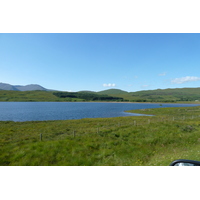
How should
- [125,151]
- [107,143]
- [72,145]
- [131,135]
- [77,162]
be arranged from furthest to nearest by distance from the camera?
1. [131,135]
2. [107,143]
3. [72,145]
4. [125,151]
5. [77,162]

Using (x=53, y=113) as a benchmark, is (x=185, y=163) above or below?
above

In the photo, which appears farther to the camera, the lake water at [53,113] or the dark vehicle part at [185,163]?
the lake water at [53,113]

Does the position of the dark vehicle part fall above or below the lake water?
above

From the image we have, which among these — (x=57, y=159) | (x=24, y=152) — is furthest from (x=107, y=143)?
(x=24, y=152)

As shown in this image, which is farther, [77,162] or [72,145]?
[72,145]

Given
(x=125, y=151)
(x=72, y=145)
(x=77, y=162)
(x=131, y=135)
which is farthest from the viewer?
(x=131, y=135)

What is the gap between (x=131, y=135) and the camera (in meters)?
21.3

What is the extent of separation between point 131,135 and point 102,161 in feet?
32.3

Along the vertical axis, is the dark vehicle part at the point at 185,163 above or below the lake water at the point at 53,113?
above

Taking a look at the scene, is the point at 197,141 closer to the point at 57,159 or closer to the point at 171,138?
the point at 171,138

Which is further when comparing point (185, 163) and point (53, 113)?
point (53, 113)

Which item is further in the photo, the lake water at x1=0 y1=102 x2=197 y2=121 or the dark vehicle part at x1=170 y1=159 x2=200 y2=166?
the lake water at x1=0 y1=102 x2=197 y2=121
